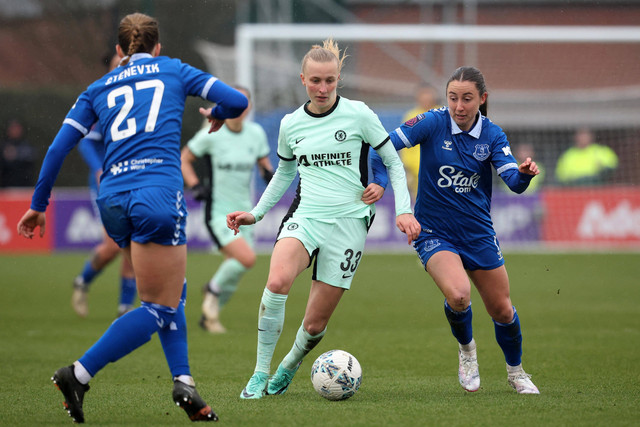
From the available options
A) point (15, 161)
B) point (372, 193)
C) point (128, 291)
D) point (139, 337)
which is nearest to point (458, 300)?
point (372, 193)

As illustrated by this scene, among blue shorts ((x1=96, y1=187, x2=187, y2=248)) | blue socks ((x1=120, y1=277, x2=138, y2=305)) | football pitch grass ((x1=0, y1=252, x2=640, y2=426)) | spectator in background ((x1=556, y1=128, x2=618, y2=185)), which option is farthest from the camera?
spectator in background ((x1=556, y1=128, x2=618, y2=185))

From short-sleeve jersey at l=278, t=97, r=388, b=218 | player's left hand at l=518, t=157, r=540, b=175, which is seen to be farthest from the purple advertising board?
player's left hand at l=518, t=157, r=540, b=175

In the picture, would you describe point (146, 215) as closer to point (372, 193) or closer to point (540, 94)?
point (372, 193)

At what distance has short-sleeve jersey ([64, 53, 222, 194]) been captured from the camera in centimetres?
453

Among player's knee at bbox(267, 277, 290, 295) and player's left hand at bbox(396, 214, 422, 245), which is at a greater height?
player's left hand at bbox(396, 214, 422, 245)

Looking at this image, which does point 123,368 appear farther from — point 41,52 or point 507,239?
point 41,52

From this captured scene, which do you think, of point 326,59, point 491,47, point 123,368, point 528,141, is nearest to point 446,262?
point 326,59

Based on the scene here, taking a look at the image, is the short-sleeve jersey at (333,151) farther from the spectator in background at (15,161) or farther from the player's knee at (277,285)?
the spectator in background at (15,161)

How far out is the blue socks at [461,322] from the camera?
5.55 metres

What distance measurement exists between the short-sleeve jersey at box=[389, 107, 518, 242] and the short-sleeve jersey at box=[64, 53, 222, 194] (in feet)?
5.01

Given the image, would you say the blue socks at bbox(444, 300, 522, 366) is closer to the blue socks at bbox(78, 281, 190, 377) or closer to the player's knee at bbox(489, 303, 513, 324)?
the player's knee at bbox(489, 303, 513, 324)

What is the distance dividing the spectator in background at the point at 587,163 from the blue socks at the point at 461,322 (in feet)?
38.8

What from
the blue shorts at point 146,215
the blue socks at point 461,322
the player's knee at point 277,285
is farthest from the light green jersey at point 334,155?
the blue shorts at point 146,215

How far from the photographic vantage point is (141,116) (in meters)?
4.54
